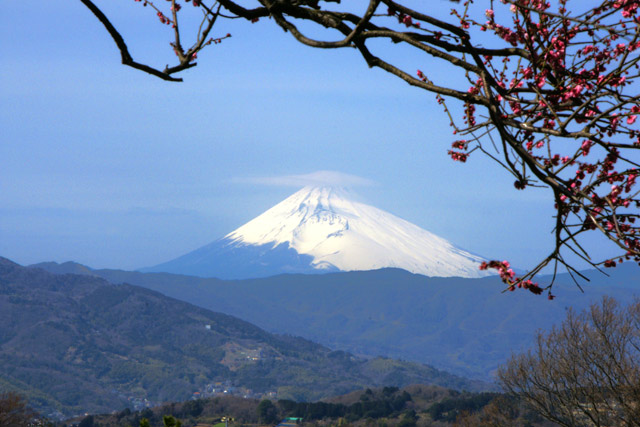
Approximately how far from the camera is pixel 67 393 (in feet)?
450

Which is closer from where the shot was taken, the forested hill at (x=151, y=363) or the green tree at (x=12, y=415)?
the green tree at (x=12, y=415)

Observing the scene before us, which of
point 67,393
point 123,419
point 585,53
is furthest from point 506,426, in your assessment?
point 67,393

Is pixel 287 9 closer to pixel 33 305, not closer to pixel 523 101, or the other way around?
pixel 523 101

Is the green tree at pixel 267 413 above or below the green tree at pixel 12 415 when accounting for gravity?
below

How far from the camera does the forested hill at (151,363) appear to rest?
14238cm

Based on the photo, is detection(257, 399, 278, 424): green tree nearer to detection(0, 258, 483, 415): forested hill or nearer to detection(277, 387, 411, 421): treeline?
detection(277, 387, 411, 421): treeline

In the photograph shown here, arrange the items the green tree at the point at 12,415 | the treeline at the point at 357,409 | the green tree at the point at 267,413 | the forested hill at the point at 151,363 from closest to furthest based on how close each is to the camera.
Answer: the green tree at the point at 12,415 < the treeline at the point at 357,409 < the green tree at the point at 267,413 < the forested hill at the point at 151,363

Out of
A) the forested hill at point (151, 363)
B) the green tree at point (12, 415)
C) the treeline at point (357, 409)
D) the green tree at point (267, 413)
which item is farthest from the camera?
the forested hill at point (151, 363)

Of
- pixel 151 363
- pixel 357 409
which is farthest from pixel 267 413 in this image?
pixel 151 363

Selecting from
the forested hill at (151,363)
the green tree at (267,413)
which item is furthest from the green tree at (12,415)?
the forested hill at (151,363)

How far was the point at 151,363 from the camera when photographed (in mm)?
174125

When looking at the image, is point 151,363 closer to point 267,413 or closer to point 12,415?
point 267,413

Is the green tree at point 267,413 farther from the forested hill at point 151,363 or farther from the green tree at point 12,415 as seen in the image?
the forested hill at point 151,363

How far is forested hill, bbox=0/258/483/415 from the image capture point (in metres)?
142
